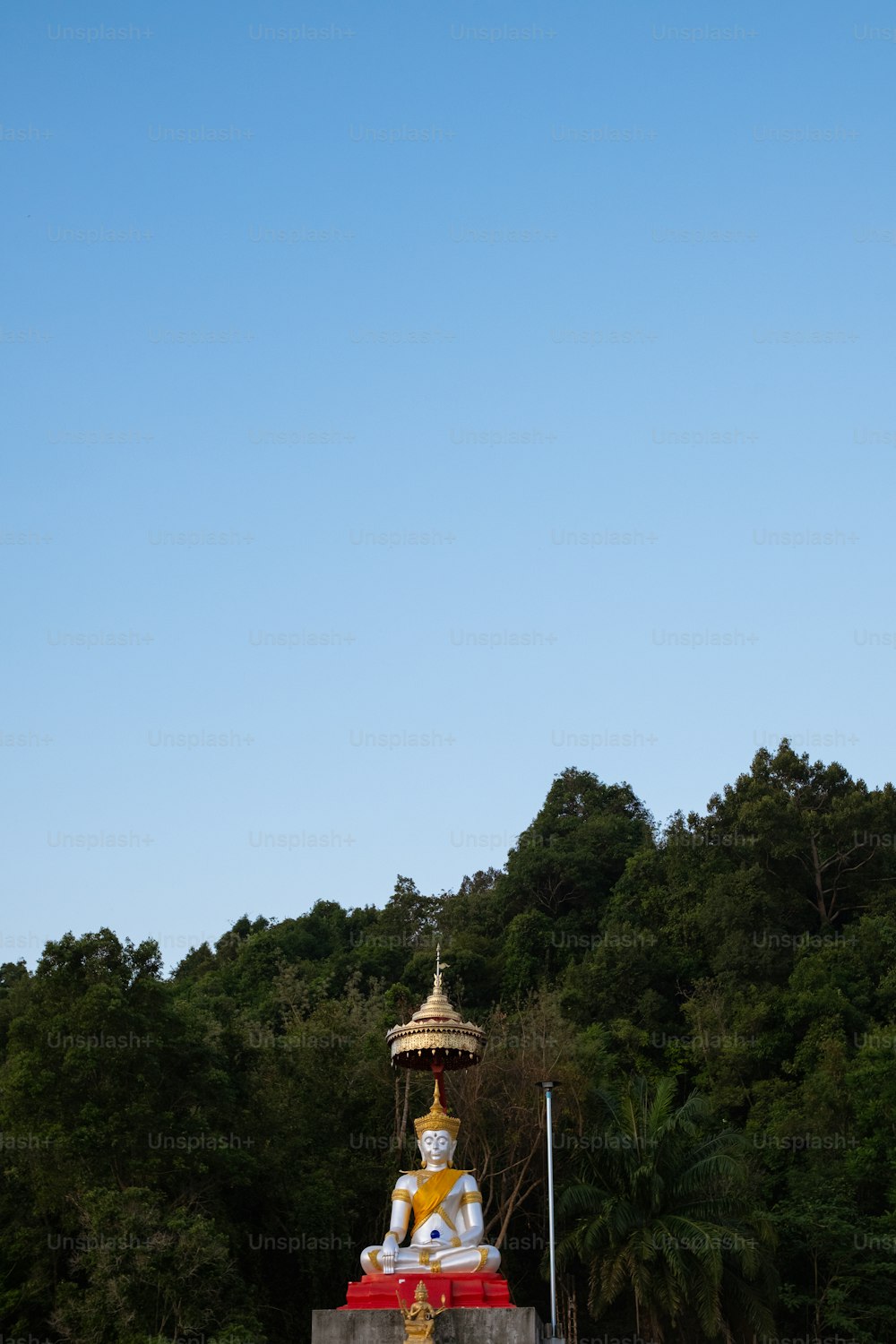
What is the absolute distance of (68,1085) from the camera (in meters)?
21.5

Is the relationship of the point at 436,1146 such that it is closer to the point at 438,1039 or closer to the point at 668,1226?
the point at 438,1039

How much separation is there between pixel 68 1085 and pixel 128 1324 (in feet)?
11.7

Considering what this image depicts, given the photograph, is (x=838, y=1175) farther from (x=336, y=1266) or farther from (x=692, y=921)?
(x=692, y=921)

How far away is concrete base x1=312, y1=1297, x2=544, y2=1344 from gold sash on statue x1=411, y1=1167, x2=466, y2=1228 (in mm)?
1551

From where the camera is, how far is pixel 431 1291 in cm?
1518

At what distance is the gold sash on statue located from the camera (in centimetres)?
1644

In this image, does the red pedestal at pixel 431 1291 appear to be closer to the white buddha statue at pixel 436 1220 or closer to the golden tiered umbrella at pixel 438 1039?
the white buddha statue at pixel 436 1220

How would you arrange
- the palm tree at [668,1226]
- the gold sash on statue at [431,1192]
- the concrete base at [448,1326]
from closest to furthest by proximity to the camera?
the concrete base at [448,1326] → the gold sash on statue at [431,1192] → the palm tree at [668,1226]

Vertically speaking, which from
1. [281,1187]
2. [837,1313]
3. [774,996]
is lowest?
[837,1313]

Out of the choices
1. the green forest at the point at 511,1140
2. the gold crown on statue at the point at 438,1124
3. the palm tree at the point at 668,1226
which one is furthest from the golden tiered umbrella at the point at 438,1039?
the palm tree at the point at 668,1226

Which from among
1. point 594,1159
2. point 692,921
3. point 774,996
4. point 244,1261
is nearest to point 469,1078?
point 594,1159

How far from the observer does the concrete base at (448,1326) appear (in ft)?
48.2

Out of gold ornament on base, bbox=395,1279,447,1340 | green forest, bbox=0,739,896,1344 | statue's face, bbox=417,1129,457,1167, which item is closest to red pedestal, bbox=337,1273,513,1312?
gold ornament on base, bbox=395,1279,447,1340

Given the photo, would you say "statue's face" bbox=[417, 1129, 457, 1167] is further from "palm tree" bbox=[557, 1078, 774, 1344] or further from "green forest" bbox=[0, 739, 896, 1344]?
"palm tree" bbox=[557, 1078, 774, 1344]
